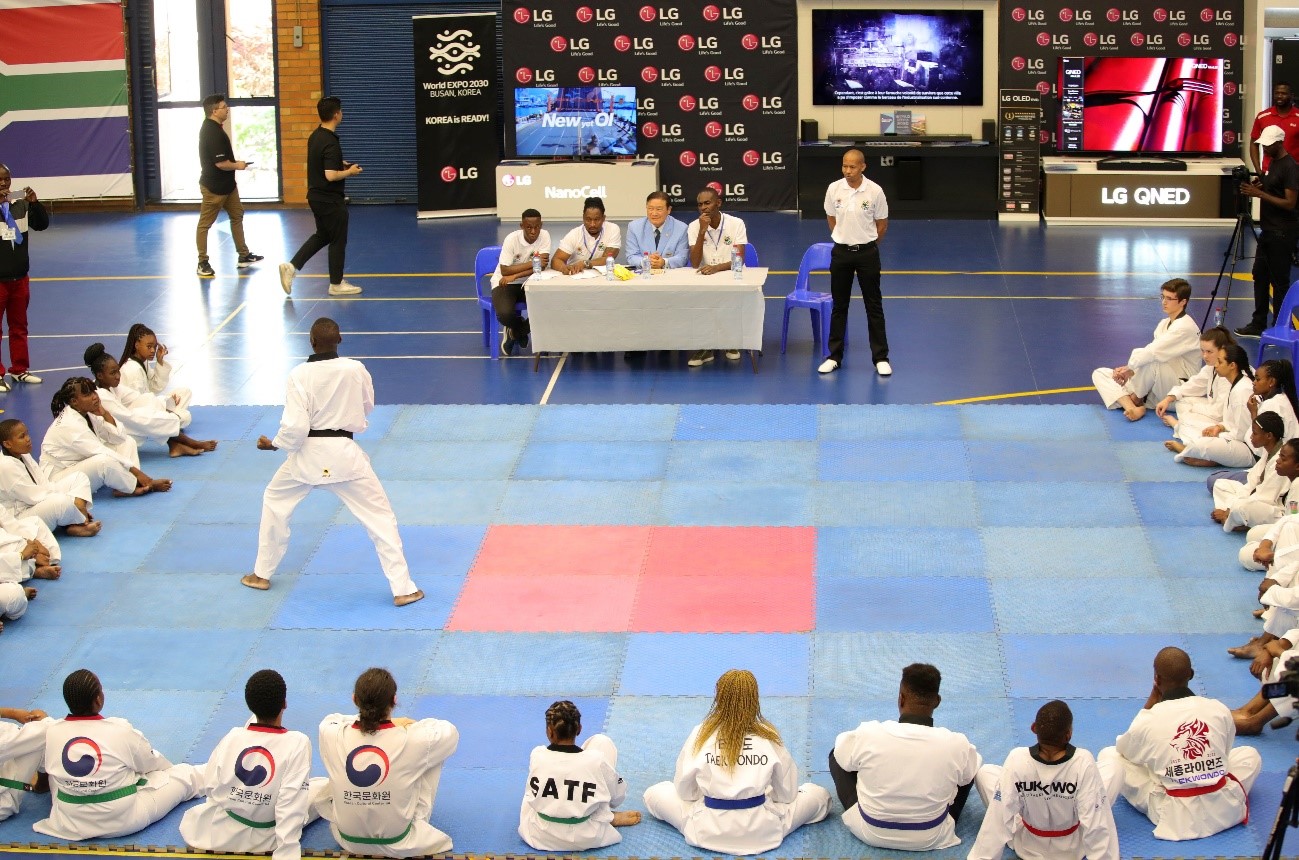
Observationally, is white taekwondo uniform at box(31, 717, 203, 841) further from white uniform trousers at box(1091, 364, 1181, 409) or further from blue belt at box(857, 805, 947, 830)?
white uniform trousers at box(1091, 364, 1181, 409)

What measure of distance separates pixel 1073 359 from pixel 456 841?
9.56 m

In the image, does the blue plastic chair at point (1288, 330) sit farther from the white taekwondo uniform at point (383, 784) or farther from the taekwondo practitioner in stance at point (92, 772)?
the taekwondo practitioner in stance at point (92, 772)

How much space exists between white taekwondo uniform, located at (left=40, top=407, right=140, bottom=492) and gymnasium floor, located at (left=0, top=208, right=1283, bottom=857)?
0.72ft

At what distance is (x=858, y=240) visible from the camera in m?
14.4

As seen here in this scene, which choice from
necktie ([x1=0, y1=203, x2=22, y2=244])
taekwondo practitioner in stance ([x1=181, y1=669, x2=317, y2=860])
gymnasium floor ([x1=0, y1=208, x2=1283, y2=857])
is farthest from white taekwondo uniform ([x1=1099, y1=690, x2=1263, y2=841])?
necktie ([x1=0, y1=203, x2=22, y2=244])

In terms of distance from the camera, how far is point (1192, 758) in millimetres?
7480

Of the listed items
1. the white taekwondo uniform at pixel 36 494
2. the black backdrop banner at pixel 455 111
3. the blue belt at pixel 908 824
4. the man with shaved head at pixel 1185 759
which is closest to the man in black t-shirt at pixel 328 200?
the black backdrop banner at pixel 455 111

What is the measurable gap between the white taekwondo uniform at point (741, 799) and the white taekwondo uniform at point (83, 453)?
6.29 metres

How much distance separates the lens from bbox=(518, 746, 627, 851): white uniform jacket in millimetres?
7312

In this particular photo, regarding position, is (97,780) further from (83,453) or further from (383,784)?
(83,453)

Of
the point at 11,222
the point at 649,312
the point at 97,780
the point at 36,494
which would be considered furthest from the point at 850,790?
the point at 11,222

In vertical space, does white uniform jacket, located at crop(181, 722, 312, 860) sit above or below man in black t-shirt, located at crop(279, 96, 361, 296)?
below

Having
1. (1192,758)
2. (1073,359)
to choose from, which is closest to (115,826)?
(1192,758)

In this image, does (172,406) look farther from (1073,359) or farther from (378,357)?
(1073,359)
